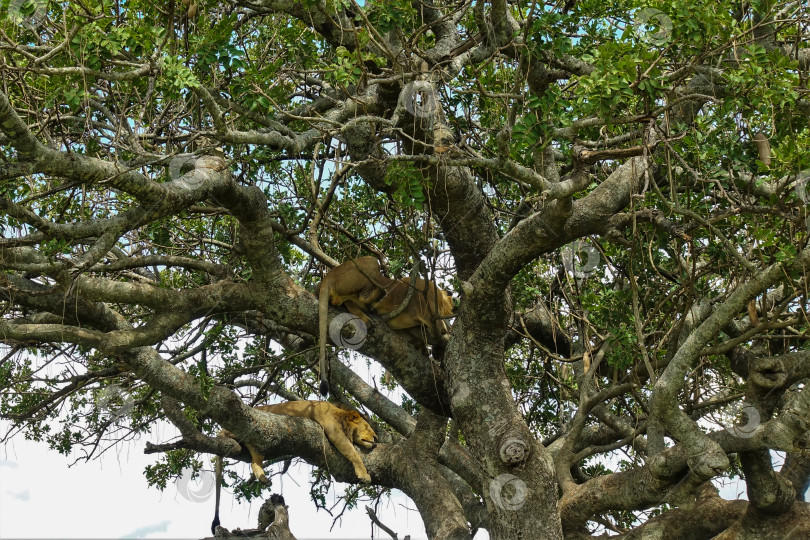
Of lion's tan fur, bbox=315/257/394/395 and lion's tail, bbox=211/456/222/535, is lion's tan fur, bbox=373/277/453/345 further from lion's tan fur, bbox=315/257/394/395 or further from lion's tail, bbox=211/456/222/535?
lion's tail, bbox=211/456/222/535

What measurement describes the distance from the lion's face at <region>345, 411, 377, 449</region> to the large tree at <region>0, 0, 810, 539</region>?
9.1 inches

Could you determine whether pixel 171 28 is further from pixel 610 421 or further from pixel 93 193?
pixel 610 421

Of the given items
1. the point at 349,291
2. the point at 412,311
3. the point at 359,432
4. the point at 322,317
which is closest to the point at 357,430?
the point at 359,432

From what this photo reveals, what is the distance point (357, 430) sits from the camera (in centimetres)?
735

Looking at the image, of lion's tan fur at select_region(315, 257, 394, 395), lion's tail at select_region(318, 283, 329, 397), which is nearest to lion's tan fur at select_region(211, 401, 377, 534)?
lion's tan fur at select_region(315, 257, 394, 395)

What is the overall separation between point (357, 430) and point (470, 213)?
261 centimetres

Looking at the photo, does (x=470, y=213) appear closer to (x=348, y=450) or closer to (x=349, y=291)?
(x=349, y=291)

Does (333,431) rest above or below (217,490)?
above

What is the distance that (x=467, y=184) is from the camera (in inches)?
235

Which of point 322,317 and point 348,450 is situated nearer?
point 322,317

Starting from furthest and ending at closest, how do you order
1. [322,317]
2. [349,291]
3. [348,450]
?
[348,450]
[349,291]
[322,317]

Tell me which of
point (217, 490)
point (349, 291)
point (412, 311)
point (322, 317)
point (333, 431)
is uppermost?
point (349, 291)

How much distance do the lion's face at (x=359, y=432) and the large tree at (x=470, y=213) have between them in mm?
230

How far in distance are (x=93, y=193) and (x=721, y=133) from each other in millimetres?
5145
